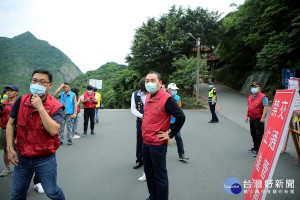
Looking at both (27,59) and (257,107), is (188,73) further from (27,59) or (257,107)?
(27,59)

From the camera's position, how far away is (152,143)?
2471 millimetres

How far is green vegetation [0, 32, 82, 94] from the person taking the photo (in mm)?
36787

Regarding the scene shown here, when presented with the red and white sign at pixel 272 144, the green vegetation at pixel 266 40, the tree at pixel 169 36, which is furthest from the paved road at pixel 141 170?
the tree at pixel 169 36

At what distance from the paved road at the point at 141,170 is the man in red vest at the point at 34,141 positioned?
3.99ft

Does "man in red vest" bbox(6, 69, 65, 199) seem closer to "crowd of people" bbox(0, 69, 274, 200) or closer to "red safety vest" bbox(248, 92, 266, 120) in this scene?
"crowd of people" bbox(0, 69, 274, 200)

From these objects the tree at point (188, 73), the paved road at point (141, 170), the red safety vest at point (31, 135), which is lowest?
the paved road at point (141, 170)

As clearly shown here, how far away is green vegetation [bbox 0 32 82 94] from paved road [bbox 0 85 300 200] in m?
31.6

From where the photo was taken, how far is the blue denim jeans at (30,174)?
6.38 ft

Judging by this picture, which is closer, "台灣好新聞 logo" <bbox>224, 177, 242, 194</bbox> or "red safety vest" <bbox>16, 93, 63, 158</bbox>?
"red safety vest" <bbox>16, 93, 63, 158</bbox>

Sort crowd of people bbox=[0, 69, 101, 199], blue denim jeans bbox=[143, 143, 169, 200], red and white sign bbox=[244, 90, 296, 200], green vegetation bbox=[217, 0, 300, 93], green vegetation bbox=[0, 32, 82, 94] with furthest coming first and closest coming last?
green vegetation bbox=[0, 32, 82, 94]
green vegetation bbox=[217, 0, 300, 93]
blue denim jeans bbox=[143, 143, 169, 200]
red and white sign bbox=[244, 90, 296, 200]
crowd of people bbox=[0, 69, 101, 199]

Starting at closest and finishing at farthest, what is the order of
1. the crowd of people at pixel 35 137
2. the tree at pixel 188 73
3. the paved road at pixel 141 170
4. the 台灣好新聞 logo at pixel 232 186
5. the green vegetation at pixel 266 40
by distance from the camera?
the crowd of people at pixel 35 137 < the paved road at pixel 141 170 < the 台灣好新聞 logo at pixel 232 186 < the green vegetation at pixel 266 40 < the tree at pixel 188 73

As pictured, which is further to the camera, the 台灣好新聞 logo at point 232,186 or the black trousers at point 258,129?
the black trousers at point 258,129

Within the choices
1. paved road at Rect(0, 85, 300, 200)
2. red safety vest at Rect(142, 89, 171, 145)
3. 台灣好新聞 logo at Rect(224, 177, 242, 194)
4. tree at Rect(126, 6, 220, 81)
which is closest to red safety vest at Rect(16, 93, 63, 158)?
red safety vest at Rect(142, 89, 171, 145)

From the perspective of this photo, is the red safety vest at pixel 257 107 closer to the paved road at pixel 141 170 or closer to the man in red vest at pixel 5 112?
the paved road at pixel 141 170
